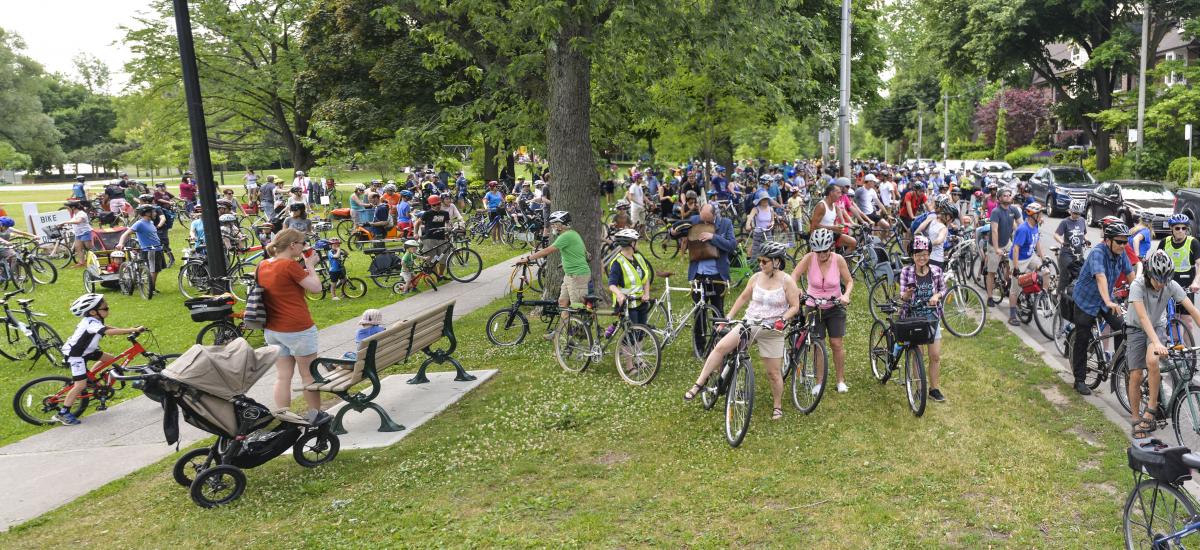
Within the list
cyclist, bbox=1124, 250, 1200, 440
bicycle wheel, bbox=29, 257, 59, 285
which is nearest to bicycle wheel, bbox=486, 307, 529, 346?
cyclist, bbox=1124, 250, 1200, 440

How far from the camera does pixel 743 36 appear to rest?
13.1m

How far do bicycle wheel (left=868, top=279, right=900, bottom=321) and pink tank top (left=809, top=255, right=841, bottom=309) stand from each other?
4.43 metres

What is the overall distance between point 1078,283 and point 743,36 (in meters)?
6.58

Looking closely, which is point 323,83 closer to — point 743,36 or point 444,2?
point 444,2

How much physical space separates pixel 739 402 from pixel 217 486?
4.43 metres

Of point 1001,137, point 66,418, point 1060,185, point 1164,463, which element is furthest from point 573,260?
point 1001,137

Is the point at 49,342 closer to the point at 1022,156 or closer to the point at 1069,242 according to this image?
the point at 1069,242

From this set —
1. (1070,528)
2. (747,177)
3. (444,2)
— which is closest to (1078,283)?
(1070,528)

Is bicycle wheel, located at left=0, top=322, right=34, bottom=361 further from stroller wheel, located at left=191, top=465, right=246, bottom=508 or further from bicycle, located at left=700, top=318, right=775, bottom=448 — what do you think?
bicycle, located at left=700, top=318, right=775, bottom=448

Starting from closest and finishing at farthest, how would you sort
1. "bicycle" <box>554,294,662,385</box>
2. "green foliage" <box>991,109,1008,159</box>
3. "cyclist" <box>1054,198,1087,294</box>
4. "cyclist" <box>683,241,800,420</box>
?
"cyclist" <box>683,241,800,420</box>
"bicycle" <box>554,294,662,385</box>
"cyclist" <box>1054,198,1087,294</box>
"green foliage" <box>991,109,1008,159</box>

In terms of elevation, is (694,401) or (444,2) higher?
(444,2)

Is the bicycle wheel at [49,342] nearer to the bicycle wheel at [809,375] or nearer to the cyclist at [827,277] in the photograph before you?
the bicycle wheel at [809,375]

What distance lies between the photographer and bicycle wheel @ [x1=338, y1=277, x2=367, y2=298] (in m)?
16.4

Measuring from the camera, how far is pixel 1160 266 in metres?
6.98
